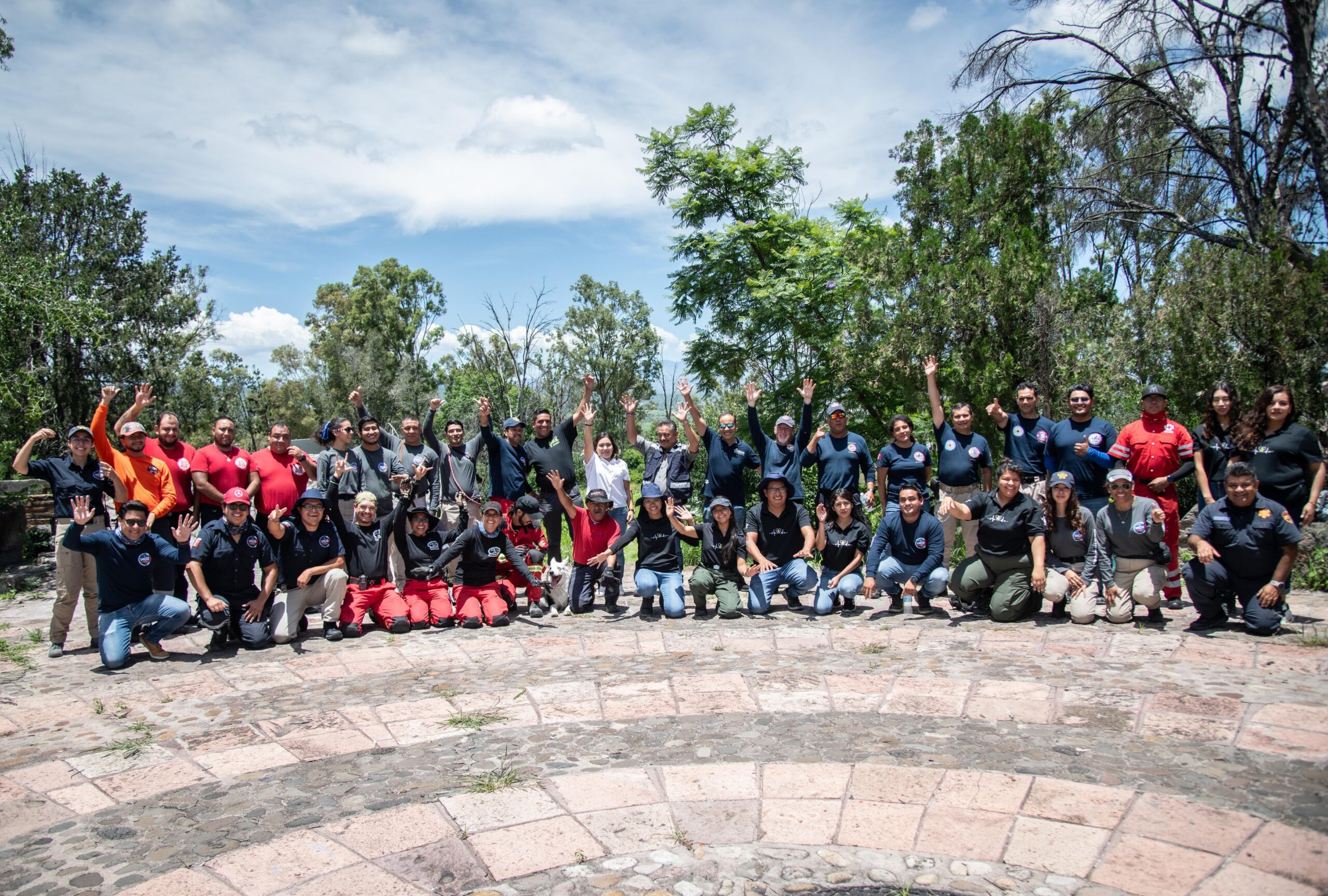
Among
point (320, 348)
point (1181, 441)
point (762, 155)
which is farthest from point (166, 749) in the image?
point (320, 348)

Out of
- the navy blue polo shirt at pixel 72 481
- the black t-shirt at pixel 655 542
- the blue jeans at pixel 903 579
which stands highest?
the navy blue polo shirt at pixel 72 481

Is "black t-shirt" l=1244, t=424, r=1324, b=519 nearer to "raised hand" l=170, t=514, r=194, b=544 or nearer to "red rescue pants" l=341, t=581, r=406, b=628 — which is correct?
"red rescue pants" l=341, t=581, r=406, b=628

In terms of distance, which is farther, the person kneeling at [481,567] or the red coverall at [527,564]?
the red coverall at [527,564]

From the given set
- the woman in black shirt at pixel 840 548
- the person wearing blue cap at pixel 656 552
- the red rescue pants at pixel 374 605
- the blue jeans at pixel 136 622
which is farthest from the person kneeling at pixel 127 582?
the woman in black shirt at pixel 840 548

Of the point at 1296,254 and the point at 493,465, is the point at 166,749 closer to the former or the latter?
the point at 493,465

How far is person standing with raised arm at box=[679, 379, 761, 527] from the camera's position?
7.56m

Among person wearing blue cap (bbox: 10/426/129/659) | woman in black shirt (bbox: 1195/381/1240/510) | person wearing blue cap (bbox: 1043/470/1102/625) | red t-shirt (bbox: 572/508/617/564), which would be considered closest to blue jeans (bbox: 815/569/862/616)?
person wearing blue cap (bbox: 1043/470/1102/625)

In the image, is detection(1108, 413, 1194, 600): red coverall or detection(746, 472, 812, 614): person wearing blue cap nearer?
detection(1108, 413, 1194, 600): red coverall

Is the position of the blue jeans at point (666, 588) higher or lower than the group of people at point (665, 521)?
lower

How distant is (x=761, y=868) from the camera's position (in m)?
3.01

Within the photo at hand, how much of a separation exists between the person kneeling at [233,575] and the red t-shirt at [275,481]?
0.44 metres

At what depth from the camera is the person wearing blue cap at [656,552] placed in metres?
7.22

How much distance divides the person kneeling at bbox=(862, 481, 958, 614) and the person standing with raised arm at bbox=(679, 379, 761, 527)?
1212 mm

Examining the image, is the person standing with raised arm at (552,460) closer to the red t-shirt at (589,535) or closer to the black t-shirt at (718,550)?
the red t-shirt at (589,535)
